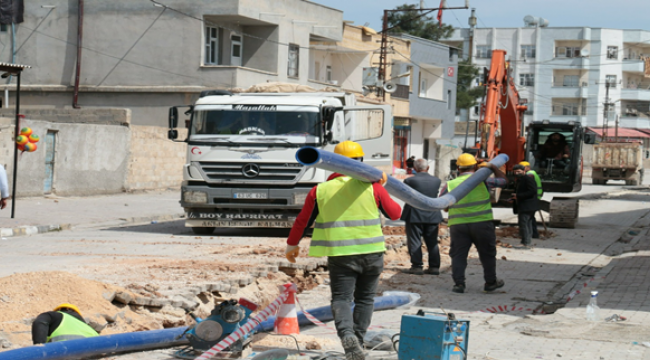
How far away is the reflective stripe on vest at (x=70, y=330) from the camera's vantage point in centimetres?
646

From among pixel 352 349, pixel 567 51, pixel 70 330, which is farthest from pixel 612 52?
pixel 70 330

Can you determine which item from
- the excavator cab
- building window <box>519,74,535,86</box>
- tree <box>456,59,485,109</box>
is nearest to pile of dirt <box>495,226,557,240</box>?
the excavator cab

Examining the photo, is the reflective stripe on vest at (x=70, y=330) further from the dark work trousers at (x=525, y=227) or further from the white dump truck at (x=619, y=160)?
the white dump truck at (x=619, y=160)

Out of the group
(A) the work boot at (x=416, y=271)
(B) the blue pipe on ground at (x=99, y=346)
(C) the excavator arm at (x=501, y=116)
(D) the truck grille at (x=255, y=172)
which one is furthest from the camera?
(C) the excavator arm at (x=501, y=116)

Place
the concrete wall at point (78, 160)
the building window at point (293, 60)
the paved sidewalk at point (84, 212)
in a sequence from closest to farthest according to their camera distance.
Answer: the paved sidewalk at point (84, 212) < the concrete wall at point (78, 160) < the building window at point (293, 60)

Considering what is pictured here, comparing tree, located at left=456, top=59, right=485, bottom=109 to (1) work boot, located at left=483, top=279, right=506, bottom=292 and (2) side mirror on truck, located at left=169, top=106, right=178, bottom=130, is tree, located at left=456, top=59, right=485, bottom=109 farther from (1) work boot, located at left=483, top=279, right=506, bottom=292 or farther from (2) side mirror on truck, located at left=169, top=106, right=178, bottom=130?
(1) work boot, located at left=483, top=279, right=506, bottom=292

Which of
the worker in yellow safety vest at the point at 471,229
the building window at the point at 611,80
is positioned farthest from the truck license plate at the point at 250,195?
the building window at the point at 611,80

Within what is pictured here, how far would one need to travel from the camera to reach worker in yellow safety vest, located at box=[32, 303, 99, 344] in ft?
20.8

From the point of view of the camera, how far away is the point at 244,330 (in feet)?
21.7

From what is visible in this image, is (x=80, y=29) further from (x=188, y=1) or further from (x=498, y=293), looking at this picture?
(x=498, y=293)

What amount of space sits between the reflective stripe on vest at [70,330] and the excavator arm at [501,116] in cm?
1275

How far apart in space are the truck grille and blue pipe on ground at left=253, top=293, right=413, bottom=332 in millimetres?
6386

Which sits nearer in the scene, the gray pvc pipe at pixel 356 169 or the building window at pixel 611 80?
the gray pvc pipe at pixel 356 169

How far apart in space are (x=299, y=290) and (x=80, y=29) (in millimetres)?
26729
